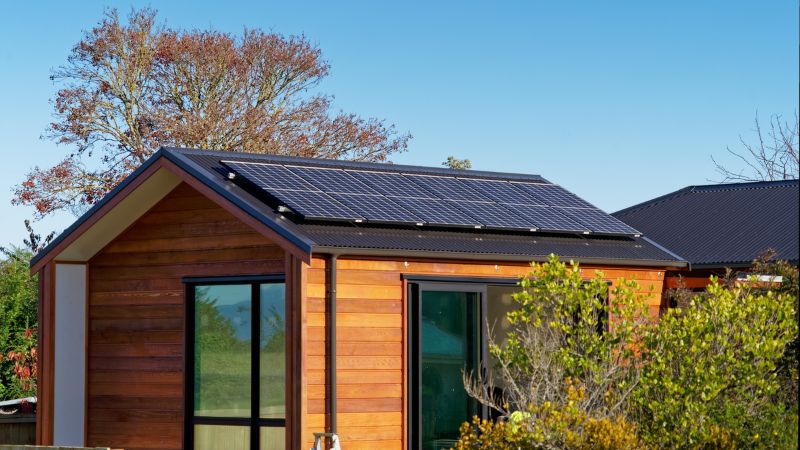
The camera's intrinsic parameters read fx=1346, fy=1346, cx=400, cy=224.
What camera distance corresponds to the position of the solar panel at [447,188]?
16984mm

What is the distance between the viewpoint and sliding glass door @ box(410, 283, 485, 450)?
14719mm

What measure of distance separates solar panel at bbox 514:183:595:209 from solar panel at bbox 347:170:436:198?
1.97 metres

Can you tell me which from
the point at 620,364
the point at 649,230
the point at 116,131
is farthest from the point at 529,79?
the point at 620,364

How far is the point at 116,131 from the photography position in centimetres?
3581

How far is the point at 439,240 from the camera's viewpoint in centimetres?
1524

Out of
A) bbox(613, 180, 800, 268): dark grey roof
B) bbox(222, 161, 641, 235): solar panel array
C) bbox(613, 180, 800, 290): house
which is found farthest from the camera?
bbox(613, 180, 800, 268): dark grey roof

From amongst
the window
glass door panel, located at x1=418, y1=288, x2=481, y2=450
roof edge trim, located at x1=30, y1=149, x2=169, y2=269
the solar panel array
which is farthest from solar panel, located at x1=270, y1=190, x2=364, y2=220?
roof edge trim, located at x1=30, y1=149, x2=169, y2=269

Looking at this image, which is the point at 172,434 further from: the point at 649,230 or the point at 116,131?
the point at 116,131

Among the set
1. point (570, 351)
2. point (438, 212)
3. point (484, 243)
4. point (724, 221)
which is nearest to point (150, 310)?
point (438, 212)

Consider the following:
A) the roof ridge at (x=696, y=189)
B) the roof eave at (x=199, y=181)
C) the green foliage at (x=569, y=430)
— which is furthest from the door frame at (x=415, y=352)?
the roof ridge at (x=696, y=189)

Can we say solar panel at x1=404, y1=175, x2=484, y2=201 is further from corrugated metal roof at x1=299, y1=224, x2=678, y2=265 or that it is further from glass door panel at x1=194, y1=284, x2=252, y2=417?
glass door panel at x1=194, y1=284, x2=252, y2=417

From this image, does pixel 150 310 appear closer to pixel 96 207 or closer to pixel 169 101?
pixel 96 207

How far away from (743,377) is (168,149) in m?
6.96

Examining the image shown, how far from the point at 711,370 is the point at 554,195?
21.4 feet
